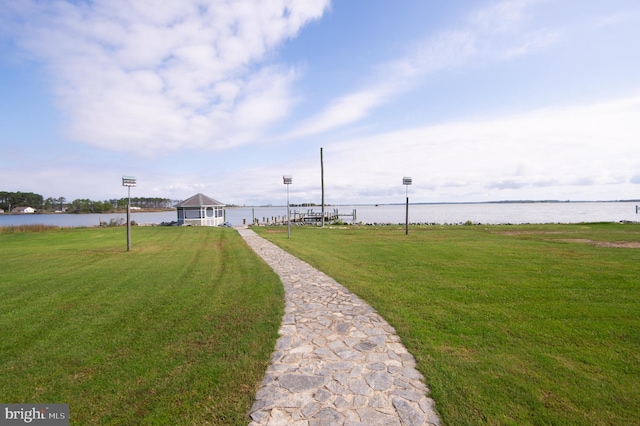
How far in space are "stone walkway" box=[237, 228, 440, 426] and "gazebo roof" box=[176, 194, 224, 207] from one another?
93.3 ft

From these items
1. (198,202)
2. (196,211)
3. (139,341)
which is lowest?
(139,341)

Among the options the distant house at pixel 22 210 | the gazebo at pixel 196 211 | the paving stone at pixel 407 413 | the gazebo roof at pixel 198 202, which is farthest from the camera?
the distant house at pixel 22 210

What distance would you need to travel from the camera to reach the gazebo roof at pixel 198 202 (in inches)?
1222

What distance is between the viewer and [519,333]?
4.29 metres

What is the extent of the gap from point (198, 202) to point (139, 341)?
29.1 m

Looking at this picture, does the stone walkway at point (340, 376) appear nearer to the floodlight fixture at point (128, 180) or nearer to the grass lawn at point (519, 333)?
the grass lawn at point (519, 333)

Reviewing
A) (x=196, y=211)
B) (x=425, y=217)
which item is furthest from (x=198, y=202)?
(x=425, y=217)

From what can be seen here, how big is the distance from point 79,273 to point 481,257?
12.0 m

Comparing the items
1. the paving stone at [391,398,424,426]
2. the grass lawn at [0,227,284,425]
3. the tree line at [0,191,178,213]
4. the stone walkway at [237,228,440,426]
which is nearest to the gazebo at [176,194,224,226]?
the grass lawn at [0,227,284,425]

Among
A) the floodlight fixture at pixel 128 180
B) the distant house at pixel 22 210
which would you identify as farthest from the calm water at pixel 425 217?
the floodlight fixture at pixel 128 180

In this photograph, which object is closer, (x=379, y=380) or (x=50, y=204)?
(x=379, y=380)

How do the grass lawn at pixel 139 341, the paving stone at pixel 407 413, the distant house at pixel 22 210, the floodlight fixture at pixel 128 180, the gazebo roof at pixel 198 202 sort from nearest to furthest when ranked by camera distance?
the paving stone at pixel 407 413
the grass lawn at pixel 139 341
the floodlight fixture at pixel 128 180
the gazebo roof at pixel 198 202
the distant house at pixel 22 210

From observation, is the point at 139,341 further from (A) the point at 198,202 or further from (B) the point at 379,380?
(A) the point at 198,202

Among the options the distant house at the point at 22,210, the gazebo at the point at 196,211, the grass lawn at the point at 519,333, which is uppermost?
the distant house at the point at 22,210
